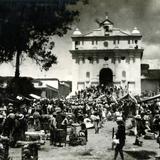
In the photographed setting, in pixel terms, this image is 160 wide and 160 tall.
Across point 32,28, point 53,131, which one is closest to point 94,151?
point 53,131

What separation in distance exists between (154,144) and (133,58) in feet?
121

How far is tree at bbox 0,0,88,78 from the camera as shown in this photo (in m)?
16.8

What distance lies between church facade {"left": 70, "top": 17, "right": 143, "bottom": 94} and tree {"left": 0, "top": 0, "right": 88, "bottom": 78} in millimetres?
29456

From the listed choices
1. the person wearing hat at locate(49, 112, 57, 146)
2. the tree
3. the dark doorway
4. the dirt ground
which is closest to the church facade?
the dark doorway

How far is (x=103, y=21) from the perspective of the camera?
52.1 m

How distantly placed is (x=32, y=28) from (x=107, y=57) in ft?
111

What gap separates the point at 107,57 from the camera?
5238 cm

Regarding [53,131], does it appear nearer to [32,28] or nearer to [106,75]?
[32,28]

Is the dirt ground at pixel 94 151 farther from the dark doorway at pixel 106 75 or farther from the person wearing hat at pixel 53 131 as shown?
the dark doorway at pixel 106 75

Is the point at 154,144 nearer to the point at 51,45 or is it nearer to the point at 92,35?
the point at 51,45

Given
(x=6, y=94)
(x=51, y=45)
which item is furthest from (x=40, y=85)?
(x=51, y=45)

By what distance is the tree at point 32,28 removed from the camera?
16766 millimetres

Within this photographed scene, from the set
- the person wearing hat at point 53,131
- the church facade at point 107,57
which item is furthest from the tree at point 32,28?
the church facade at point 107,57

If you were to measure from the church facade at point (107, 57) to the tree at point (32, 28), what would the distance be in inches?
1160
